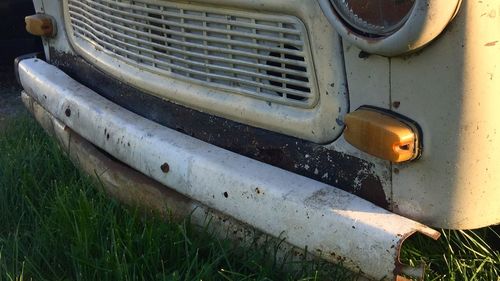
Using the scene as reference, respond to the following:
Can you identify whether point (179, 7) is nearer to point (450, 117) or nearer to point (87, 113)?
point (87, 113)

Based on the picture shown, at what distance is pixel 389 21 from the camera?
5.31 ft

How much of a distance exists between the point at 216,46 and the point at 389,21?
2.11 feet

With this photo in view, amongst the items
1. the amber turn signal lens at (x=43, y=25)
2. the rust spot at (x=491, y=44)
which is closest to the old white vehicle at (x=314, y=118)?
the rust spot at (x=491, y=44)

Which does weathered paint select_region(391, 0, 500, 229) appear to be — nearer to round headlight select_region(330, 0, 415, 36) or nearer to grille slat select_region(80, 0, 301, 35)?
round headlight select_region(330, 0, 415, 36)

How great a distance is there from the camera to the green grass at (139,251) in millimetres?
2010

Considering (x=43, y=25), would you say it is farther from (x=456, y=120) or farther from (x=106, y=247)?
(x=456, y=120)

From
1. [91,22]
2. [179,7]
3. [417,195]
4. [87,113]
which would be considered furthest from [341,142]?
[91,22]

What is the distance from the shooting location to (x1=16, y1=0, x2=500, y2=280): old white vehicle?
1.61 meters

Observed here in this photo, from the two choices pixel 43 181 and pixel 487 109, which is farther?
pixel 43 181

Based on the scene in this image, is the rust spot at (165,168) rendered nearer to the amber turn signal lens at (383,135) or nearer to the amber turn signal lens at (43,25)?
the amber turn signal lens at (383,135)

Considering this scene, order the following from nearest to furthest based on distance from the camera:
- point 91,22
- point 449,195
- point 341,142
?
1. point 449,195
2. point 341,142
3. point 91,22

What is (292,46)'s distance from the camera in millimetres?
1909

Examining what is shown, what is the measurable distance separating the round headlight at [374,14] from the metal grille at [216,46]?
0.62ft

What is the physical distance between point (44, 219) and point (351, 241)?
1.21 meters
